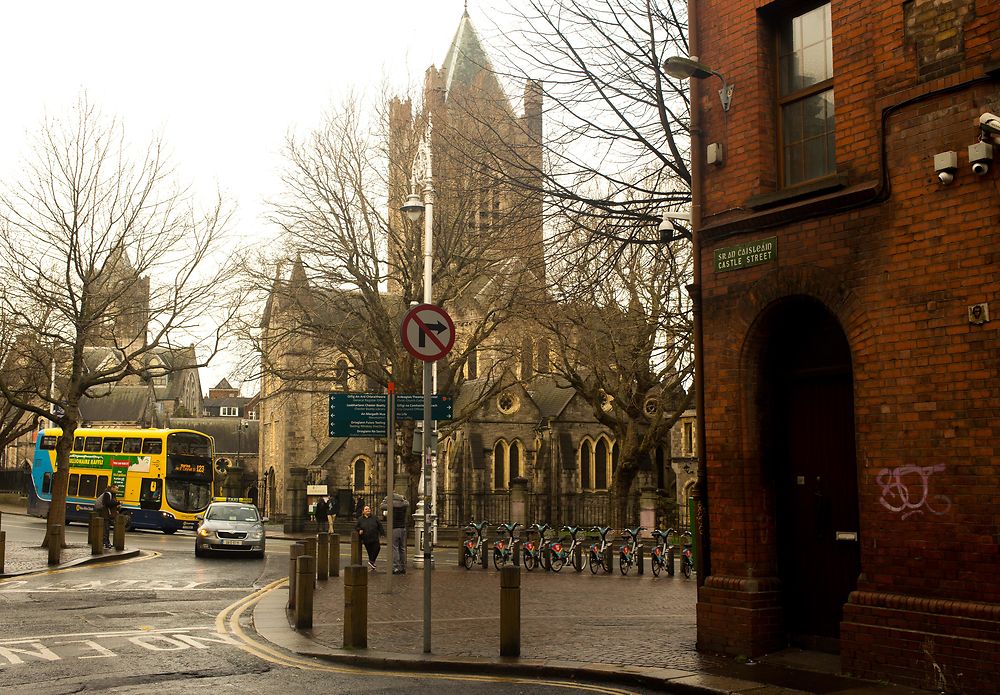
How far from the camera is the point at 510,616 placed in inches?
389

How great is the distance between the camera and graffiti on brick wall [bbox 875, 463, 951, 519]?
8117 millimetres

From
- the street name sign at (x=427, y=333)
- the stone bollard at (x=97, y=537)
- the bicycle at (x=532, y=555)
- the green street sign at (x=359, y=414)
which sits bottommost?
the bicycle at (x=532, y=555)

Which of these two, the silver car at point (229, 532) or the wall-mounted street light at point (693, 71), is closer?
the wall-mounted street light at point (693, 71)

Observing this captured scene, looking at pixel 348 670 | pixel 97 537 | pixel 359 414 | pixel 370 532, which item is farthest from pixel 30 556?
pixel 348 670

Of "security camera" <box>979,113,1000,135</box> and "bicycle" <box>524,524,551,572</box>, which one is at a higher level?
"security camera" <box>979,113,1000,135</box>

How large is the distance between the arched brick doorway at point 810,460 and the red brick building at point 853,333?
0.02 m

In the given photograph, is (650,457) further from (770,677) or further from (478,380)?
(770,677)

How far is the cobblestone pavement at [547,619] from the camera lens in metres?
10.1

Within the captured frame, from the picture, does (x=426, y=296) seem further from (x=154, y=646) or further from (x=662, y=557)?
(x=154, y=646)

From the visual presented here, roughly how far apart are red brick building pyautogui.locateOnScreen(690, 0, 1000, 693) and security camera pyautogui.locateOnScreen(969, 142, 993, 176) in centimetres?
5

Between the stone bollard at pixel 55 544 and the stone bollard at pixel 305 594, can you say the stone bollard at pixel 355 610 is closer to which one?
the stone bollard at pixel 305 594

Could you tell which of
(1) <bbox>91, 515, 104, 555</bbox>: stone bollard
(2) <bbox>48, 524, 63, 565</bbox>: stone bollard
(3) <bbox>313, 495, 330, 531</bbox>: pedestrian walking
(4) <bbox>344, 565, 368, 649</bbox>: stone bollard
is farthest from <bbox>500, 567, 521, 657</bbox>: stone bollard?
(3) <bbox>313, 495, 330, 531</bbox>: pedestrian walking

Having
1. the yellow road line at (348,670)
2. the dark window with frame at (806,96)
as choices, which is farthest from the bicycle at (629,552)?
the dark window with frame at (806,96)

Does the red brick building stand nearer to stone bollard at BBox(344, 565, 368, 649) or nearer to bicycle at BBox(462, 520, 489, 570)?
stone bollard at BBox(344, 565, 368, 649)
